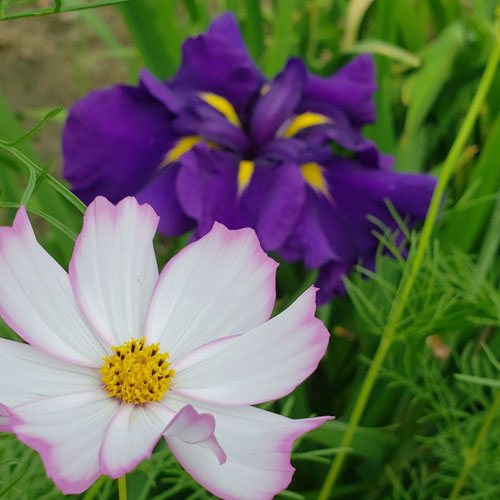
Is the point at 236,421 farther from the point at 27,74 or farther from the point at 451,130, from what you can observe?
the point at 27,74

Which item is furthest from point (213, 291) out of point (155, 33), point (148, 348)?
point (155, 33)

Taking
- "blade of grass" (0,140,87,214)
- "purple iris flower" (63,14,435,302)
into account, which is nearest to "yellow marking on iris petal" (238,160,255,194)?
"purple iris flower" (63,14,435,302)

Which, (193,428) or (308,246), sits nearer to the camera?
(193,428)

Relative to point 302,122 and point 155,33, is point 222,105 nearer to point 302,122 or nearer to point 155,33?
point 302,122

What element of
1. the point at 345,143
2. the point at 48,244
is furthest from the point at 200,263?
the point at 48,244

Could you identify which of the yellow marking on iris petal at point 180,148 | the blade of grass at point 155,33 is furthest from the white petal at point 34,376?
the blade of grass at point 155,33

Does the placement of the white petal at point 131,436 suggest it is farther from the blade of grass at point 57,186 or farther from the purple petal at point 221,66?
the purple petal at point 221,66
